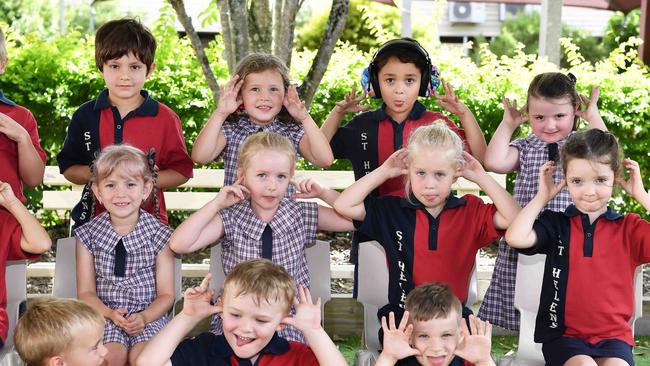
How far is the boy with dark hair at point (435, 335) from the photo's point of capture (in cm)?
334

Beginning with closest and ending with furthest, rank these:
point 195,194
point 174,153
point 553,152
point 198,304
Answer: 1. point 198,304
2. point 553,152
3. point 174,153
4. point 195,194

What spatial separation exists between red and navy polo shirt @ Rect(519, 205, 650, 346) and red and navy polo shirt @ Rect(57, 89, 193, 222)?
5.36ft

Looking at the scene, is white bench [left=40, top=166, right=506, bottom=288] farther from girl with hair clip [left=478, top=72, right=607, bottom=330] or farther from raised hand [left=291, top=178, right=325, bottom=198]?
raised hand [left=291, top=178, right=325, bottom=198]

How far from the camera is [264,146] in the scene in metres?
3.87

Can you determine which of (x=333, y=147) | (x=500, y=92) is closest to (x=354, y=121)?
(x=333, y=147)

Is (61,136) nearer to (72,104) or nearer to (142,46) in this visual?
(72,104)

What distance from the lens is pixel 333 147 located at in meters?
4.57

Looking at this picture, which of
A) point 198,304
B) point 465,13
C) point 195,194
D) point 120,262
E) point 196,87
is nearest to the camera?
point 198,304

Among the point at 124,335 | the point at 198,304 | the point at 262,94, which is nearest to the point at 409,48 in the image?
the point at 262,94

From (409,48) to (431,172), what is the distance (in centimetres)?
77

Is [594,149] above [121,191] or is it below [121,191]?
above

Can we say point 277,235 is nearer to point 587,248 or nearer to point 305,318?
point 305,318

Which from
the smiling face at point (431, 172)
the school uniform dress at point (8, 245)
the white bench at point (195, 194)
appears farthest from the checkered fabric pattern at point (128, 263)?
the white bench at point (195, 194)

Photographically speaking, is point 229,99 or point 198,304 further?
point 229,99
